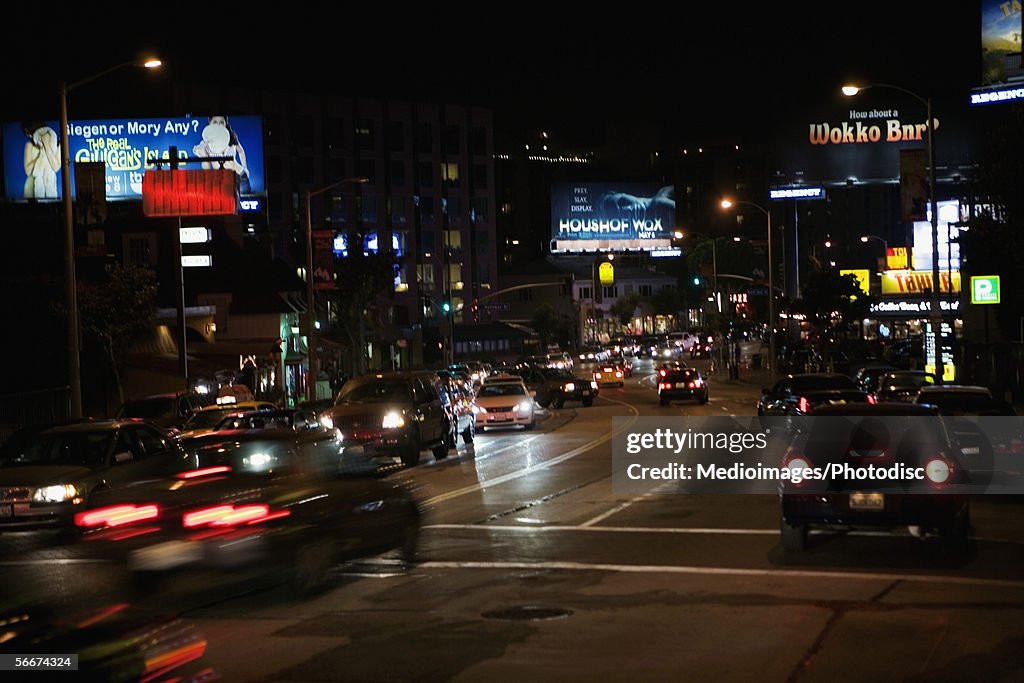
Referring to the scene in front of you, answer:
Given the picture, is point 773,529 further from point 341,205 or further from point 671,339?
point 671,339

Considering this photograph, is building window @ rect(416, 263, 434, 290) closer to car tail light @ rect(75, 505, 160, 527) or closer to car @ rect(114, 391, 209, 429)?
car @ rect(114, 391, 209, 429)

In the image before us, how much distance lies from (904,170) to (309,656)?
118ft

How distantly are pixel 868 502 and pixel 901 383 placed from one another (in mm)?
24440

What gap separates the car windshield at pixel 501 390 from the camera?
40.6 metres

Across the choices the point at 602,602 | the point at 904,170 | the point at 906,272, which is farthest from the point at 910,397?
the point at 906,272

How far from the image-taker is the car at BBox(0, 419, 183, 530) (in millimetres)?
18016

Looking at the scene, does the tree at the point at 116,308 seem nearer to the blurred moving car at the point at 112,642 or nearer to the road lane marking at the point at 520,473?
the road lane marking at the point at 520,473

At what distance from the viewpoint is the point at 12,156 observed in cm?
5203

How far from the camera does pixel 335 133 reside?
100812 mm

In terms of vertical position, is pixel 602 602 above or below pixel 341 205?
below

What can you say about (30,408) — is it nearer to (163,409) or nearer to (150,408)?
(150,408)

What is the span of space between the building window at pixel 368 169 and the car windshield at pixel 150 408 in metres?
69.5

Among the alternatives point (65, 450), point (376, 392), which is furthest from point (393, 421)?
point (65, 450)

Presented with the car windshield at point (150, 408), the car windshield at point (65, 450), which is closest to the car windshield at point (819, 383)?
the car windshield at point (150, 408)
